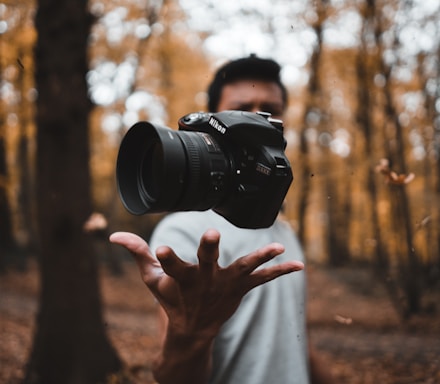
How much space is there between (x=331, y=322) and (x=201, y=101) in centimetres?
590

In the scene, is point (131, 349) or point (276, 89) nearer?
point (276, 89)

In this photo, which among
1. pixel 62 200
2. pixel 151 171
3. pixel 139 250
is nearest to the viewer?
pixel 139 250

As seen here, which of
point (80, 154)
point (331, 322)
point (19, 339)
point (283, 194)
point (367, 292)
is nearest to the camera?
point (283, 194)

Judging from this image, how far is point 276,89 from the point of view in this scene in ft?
5.35

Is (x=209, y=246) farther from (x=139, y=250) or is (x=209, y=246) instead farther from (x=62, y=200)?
(x=62, y=200)

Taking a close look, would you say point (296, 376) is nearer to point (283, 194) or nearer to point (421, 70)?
point (283, 194)

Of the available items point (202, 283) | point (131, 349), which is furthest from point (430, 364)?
point (131, 349)

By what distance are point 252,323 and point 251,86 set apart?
840mm

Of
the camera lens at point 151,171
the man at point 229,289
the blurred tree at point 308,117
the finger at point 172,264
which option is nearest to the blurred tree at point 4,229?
the blurred tree at point 308,117

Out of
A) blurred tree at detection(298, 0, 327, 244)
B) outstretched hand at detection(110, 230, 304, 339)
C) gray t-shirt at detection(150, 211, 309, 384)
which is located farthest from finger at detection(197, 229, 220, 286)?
blurred tree at detection(298, 0, 327, 244)

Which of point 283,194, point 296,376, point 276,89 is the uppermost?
point 276,89

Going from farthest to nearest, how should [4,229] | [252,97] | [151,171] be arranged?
[4,229] < [252,97] < [151,171]

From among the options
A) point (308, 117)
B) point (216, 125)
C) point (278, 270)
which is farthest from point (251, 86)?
point (308, 117)

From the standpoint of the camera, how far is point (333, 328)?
6.05 metres
